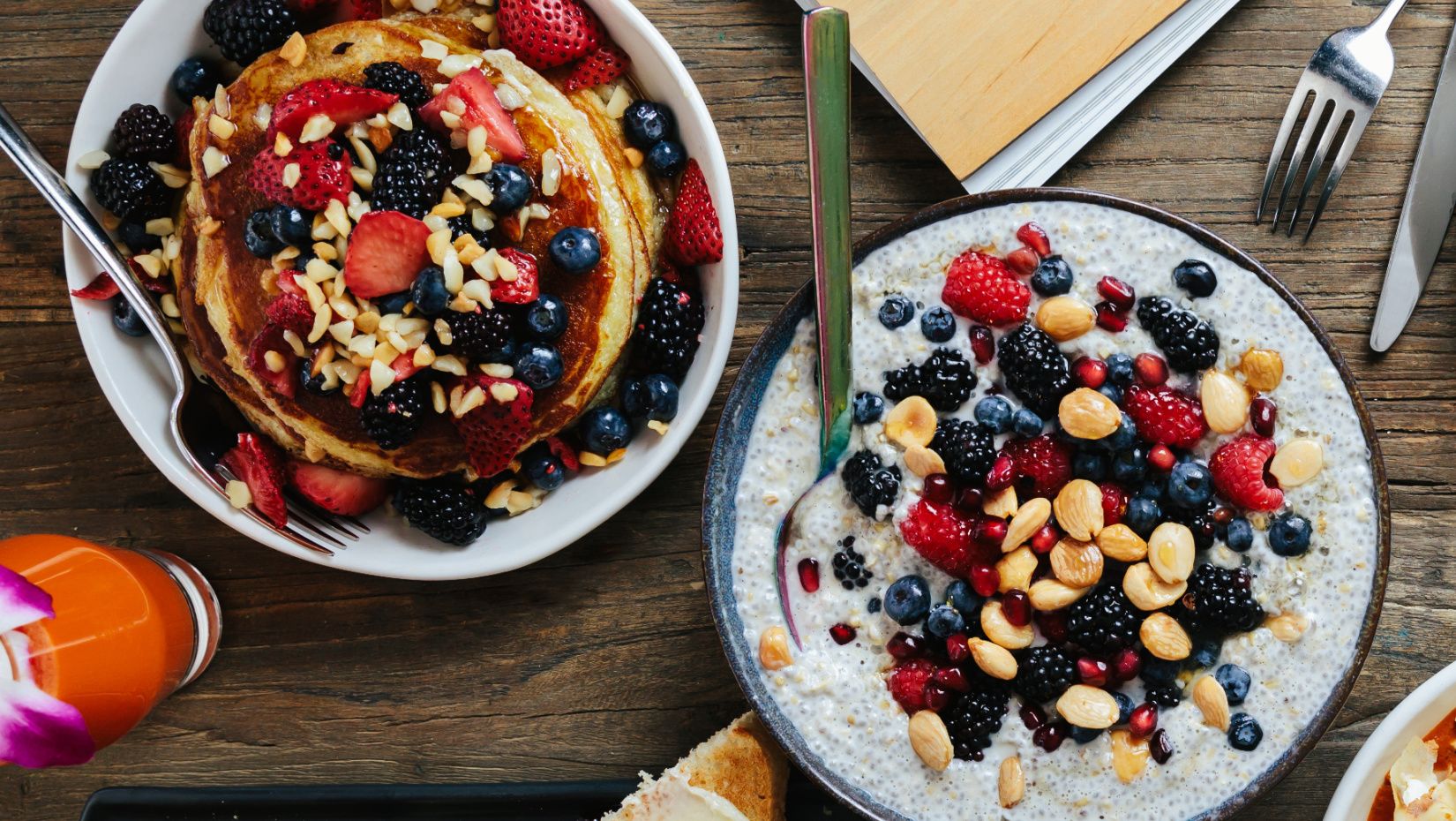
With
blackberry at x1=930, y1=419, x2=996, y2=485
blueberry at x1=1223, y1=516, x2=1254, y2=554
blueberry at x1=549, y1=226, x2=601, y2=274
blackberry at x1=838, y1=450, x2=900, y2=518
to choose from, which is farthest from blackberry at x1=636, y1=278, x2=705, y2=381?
blueberry at x1=1223, y1=516, x2=1254, y2=554

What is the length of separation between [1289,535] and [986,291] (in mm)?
669

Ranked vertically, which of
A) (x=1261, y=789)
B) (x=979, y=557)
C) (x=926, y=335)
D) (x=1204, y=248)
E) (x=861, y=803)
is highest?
(x=1204, y=248)

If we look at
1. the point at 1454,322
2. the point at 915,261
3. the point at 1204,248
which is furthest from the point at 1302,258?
the point at 915,261

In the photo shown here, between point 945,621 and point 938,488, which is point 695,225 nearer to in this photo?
point 938,488

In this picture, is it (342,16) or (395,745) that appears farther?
(395,745)

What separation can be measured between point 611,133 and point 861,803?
4.35 ft

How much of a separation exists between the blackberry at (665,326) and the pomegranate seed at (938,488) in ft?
1.66

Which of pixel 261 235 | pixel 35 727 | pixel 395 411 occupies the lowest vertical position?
pixel 35 727

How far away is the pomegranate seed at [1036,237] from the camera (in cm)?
195

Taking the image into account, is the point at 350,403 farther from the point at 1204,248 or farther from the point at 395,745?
the point at 1204,248

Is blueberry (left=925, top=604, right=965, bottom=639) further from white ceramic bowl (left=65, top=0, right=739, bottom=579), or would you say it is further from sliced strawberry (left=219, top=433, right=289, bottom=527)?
sliced strawberry (left=219, top=433, right=289, bottom=527)

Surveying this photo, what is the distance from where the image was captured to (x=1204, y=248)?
1.93m

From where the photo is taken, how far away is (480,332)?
1840 mm

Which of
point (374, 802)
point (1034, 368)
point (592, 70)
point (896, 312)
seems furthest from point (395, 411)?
point (1034, 368)
